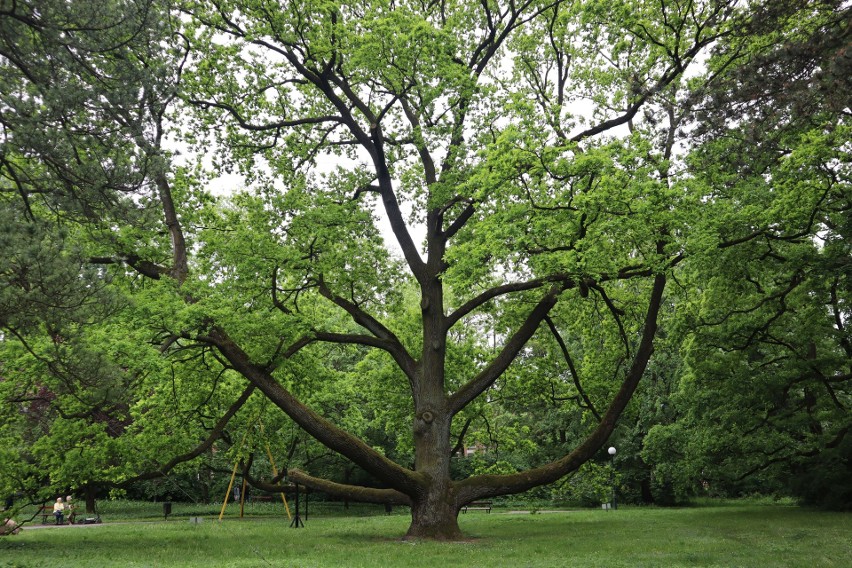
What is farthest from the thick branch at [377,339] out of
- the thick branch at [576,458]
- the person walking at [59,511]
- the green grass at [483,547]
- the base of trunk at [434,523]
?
the person walking at [59,511]

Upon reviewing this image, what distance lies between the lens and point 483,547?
13172 millimetres

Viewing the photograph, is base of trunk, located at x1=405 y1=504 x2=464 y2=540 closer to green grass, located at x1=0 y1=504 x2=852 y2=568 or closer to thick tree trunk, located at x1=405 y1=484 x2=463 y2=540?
thick tree trunk, located at x1=405 y1=484 x2=463 y2=540

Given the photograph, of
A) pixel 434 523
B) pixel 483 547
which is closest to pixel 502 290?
pixel 434 523

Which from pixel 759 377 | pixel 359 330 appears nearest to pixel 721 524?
pixel 759 377

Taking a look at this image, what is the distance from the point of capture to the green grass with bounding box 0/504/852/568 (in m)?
10.7

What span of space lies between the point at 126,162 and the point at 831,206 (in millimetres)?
14433

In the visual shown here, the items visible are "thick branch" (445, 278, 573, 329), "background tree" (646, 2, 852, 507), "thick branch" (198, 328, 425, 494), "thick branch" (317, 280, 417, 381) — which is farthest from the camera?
"thick branch" (317, 280, 417, 381)

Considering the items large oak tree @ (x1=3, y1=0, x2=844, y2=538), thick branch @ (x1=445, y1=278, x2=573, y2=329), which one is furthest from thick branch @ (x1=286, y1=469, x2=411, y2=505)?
thick branch @ (x1=445, y1=278, x2=573, y2=329)

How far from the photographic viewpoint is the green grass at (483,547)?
10680mm

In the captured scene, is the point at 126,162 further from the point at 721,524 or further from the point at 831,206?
the point at 721,524

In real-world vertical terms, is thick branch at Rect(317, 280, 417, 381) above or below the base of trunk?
above

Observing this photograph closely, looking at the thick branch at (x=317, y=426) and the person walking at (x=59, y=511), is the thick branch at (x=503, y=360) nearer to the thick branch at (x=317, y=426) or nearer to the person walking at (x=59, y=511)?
the thick branch at (x=317, y=426)

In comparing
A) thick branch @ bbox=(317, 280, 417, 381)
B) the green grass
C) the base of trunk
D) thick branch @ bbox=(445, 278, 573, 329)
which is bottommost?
the green grass

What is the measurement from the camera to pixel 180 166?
16.7 metres
